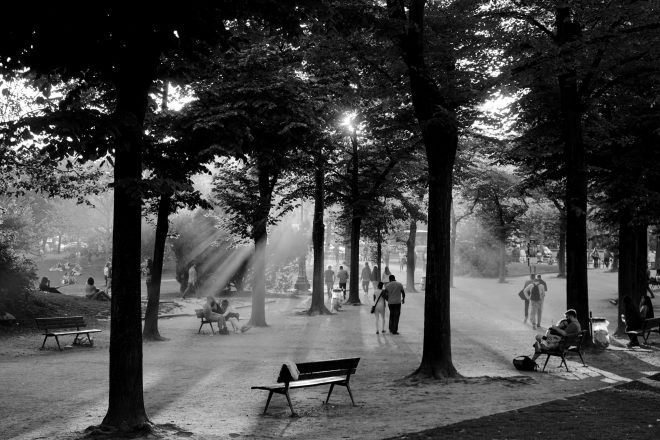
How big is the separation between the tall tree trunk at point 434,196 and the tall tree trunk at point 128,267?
A: 239 inches

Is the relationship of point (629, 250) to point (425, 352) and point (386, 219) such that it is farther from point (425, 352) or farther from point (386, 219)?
point (386, 219)

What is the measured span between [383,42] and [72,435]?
9.75 m

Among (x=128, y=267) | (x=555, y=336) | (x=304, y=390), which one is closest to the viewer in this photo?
(x=128, y=267)

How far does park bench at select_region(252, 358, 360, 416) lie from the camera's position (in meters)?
10.3

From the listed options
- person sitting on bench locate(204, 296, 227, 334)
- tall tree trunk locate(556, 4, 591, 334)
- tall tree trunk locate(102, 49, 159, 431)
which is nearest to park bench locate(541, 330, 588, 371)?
tall tree trunk locate(556, 4, 591, 334)

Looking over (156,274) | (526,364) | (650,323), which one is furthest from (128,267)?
(650,323)

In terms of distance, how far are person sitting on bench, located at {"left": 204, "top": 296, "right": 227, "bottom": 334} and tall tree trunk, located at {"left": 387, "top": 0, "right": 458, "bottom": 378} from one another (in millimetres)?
→ 9724

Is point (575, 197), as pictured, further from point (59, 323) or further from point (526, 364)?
point (59, 323)

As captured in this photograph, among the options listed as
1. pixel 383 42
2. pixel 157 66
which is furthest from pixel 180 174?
pixel 383 42

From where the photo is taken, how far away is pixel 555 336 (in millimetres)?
14703

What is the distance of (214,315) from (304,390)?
10.1 metres

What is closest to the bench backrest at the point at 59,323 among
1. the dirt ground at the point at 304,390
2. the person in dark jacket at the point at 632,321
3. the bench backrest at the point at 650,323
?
the dirt ground at the point at 304,390

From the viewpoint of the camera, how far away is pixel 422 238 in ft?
318

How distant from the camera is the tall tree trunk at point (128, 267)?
29.2 ft
